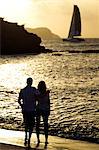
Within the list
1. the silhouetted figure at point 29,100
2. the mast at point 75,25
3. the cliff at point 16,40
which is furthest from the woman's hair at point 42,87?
the cliff at point 16,40

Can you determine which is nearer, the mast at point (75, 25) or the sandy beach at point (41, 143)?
the sandy beach at point (41, 143)

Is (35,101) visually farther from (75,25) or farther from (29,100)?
(75,25)

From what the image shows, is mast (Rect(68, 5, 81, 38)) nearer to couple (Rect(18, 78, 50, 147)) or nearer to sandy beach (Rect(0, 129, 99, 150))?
sandy beach (Rect(0, 129, 99, 150))

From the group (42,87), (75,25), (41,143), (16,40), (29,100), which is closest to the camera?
(42,87)

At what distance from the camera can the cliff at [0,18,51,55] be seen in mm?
135750

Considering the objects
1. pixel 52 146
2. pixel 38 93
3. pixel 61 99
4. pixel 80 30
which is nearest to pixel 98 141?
pixel 52 146

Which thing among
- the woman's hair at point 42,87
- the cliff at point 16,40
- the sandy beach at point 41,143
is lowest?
the sandy beach at point 41,143

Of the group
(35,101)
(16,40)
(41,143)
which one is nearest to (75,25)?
(16,40)

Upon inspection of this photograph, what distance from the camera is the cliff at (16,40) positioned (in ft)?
445

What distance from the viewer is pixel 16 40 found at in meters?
141

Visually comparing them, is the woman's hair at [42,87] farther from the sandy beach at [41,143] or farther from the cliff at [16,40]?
the cliff at [16,40]

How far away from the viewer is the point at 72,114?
968 inches

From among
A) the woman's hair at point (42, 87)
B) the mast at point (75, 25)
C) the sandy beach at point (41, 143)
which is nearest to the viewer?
the woman's hair at point (42, 87)

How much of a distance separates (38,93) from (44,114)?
64 centimetres
